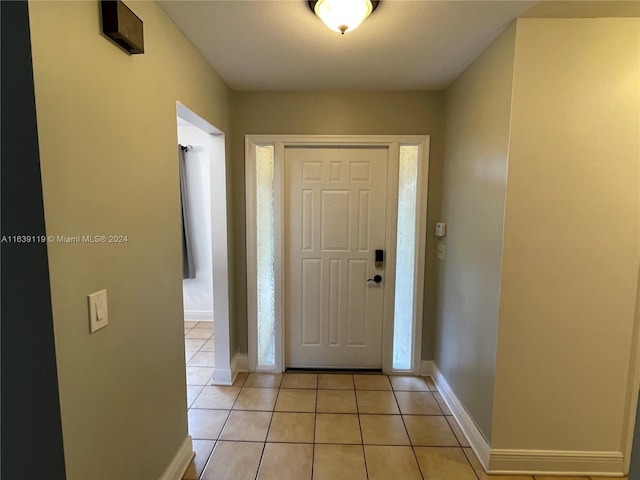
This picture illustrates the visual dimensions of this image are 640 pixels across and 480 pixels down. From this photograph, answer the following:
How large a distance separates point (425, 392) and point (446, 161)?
1.80m

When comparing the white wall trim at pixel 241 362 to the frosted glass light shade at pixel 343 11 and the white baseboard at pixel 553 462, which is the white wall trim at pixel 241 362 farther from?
the frosted glass light shade at pixel 343 11

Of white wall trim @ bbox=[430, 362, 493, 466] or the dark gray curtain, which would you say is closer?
white wall trim @ bbox=[430, 362, 493, 466]

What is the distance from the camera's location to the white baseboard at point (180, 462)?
1.54 metres

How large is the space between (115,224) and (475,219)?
1.84m

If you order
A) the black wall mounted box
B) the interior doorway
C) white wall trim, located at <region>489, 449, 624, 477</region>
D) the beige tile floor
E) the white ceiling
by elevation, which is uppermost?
the white ceiling

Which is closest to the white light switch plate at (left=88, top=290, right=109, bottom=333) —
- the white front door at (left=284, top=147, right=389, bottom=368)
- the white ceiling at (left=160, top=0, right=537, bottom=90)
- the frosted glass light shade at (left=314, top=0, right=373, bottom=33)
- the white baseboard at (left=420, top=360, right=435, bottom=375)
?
the white ceiling at (left=160, top=0, right=537, bottom=90)

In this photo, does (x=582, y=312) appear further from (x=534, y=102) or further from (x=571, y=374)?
(x=534, y=102)

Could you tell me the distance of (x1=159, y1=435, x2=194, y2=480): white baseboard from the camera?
5.07 ft

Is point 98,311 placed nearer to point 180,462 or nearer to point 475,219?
point 180,462

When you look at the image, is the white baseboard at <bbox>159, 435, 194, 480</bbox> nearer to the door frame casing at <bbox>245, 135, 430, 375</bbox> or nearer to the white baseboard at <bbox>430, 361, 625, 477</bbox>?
the door frame casing at <bbox>245, 135, 430, 375</bbox>

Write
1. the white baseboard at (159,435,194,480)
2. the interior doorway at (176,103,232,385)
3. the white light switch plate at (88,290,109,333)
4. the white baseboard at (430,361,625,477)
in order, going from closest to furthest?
the white light switch plate at (88,290,109,333)
the white baseboard at (159,435,194,480)
the white baseboard at (430,361,625,477)
the interior doorway at (176,103,232,385)

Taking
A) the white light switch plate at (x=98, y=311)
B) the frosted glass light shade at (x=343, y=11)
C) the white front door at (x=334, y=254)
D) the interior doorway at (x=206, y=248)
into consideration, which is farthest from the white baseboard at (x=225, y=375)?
the frosted glass light shade at (x=343, y=11)

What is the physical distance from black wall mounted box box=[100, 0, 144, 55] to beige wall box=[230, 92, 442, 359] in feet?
4.37

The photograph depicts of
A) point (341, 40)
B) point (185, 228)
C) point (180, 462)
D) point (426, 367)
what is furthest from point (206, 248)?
point (341, 40)
